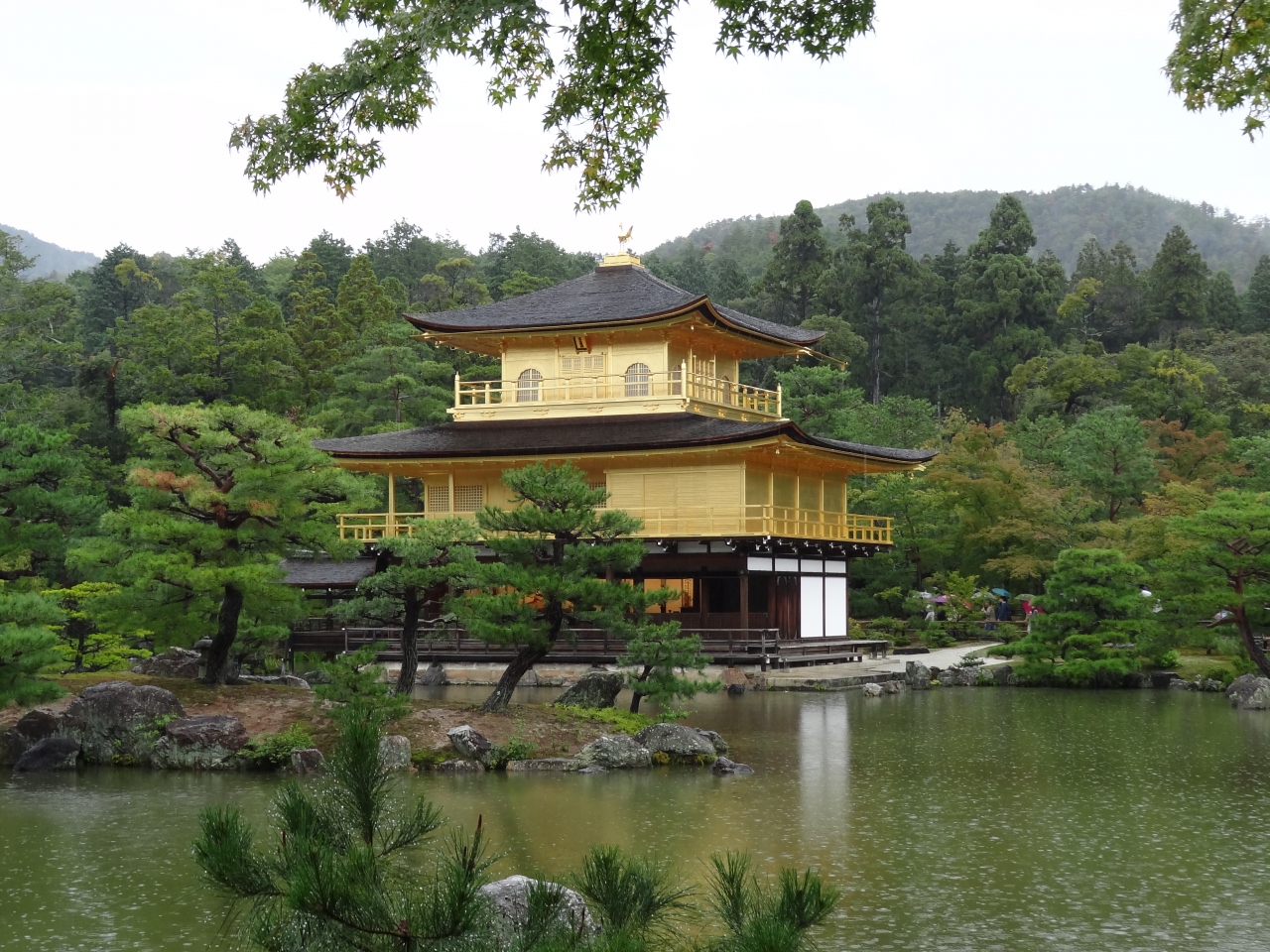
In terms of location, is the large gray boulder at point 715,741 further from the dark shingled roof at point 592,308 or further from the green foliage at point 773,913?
the dark shingled roof at point 592,308

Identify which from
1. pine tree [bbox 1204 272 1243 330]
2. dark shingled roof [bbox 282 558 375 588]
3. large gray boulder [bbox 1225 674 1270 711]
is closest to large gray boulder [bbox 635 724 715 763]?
large gray boulder [bbox 1225 674 1270 711]

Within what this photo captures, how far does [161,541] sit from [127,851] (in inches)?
311

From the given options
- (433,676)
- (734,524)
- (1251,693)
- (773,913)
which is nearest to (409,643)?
(433,676)

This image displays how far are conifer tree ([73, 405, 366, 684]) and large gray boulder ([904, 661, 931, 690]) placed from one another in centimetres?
1235

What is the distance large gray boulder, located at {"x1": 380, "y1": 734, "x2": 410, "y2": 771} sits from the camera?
48.8ft

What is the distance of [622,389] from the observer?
31.5 meters

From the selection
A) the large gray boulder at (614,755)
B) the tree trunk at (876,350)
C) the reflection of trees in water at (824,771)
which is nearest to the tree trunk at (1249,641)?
the reflection of trees in water at (824,771)

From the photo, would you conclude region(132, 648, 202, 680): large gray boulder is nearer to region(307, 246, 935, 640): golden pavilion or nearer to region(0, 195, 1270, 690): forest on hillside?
region(0, 195, 1270, 690): forest on hillside

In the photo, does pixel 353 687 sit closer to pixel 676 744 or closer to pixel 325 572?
pixel 676 744

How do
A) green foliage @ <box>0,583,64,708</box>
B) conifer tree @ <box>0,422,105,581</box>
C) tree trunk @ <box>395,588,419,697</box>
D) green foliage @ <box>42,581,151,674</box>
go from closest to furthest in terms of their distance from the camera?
green foliage @ <box>0,583,64,708</box> → tree trunk @ <box>395,588,419,697</box> → conifer tree @ <box>0,422,105,581</box> → green foliage @ <box>42,581,151,674</box>

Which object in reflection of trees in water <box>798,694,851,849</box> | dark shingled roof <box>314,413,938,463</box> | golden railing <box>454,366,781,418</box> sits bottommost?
reflection of trees in water <box>798,694,851,849</box>

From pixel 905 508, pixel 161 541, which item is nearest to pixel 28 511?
pixel 161 541

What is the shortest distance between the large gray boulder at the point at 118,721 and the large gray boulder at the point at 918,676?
49.1 feet

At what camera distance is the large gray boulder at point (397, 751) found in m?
14.9
